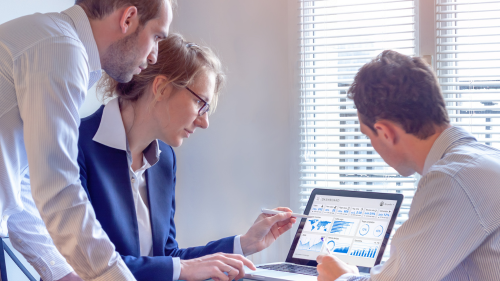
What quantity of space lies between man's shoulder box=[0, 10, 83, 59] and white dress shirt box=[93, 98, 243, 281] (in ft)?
1.60

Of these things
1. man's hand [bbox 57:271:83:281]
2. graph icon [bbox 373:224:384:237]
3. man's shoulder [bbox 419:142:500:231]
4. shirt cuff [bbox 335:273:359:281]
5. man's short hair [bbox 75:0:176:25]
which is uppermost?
man's short hair [bbox 75:0:176:25]

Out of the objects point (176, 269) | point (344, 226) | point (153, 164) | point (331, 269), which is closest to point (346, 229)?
point (344, 226)

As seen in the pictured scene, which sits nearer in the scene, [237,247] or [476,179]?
[476,179]

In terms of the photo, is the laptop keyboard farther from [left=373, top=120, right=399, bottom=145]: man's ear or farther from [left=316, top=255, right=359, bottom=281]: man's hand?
[left=373, top=120, right=399, bottom=145]: man's ear

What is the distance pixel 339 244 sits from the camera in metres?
1.50

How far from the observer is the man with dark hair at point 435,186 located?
34.8 inches

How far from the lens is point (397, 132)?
3.64ft

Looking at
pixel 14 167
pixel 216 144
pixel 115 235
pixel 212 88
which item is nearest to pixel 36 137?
pixel 14 167

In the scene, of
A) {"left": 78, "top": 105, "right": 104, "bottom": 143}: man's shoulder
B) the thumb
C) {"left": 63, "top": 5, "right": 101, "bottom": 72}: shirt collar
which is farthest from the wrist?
{"left": 63, "top": 5, "right": 101, "bottom": 72}: shirt collar

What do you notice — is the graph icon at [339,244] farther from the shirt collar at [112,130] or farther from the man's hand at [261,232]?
the shirt collar at [112,130]

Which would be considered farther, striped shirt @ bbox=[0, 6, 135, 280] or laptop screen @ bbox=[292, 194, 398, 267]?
laptop screen @ bbox=[292, 194, 398, 267]

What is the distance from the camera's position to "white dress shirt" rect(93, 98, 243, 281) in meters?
1.46

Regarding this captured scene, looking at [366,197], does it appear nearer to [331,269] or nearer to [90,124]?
[331,269]

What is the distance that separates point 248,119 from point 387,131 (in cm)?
141
